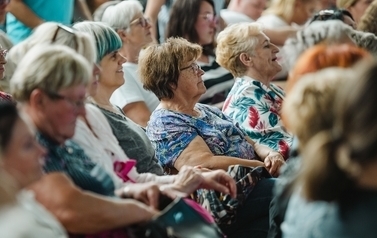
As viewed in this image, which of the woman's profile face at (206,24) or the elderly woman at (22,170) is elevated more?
the elderly woman at (22,170)

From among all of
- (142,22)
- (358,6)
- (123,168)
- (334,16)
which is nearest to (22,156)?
(123,168)

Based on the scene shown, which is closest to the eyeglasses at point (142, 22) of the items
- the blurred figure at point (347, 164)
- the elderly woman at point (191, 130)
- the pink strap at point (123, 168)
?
the elderly woman at point (191, 130)

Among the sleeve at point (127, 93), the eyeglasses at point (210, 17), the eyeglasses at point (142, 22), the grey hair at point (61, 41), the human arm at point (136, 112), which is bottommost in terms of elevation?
the eyeglasses at point (210, 17)

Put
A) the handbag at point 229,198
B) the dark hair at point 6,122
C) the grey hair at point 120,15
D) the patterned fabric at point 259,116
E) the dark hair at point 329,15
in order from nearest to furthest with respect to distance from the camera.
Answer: the dark hair at point 6,122, the handbag at point 229,198, the patterned fabric at point 259,116, the dark hair at point 329,15, the grey hair at point 120,15

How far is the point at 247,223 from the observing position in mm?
3713

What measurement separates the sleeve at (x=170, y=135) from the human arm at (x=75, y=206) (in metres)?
1.18

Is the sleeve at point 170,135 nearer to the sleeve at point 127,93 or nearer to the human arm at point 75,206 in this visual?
the sleeve at point 127,93

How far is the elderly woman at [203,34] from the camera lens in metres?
5.32

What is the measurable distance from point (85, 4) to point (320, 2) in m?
1.68

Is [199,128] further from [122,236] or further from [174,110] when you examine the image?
[122,236]

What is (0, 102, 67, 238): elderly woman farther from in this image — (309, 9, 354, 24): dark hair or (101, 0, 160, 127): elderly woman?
(309, 9, 354, 24): dark hair

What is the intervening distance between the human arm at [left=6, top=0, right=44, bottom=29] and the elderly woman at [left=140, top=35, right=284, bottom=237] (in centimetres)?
101

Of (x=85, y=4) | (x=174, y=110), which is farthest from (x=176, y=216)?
(x=85, y=4)

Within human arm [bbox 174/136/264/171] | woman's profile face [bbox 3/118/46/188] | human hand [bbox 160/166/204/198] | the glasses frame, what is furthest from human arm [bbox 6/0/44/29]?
woman's profile face [bbox 3/118/46/188]
